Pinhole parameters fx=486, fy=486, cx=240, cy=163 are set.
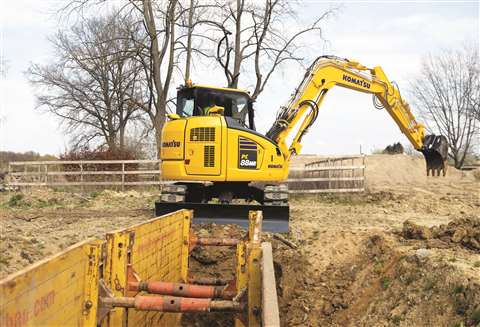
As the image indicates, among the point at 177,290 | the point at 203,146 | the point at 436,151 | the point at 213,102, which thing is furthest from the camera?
the point at 436,151

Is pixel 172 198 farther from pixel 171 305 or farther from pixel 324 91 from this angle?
pixel 171 305

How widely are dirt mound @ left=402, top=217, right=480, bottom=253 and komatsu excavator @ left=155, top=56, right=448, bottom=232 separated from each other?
2.59 meters

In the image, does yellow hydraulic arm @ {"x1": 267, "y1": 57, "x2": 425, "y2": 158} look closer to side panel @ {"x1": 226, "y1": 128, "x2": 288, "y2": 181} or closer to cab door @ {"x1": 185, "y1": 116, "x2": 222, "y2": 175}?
side panel @ {"x1": 226, "y1": 128, "x2": 288, "y2": 181}

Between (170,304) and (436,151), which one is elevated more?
(436,151)

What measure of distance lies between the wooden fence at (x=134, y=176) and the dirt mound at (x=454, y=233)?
7826 millimetres

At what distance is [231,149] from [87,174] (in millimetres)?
11325

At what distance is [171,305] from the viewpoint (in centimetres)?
417

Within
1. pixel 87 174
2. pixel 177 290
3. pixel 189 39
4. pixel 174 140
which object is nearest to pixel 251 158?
pixel 174 140

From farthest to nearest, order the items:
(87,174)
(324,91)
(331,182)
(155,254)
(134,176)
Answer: (134,176) < (87,174) < (331,182) < (324,91) < (155,254)

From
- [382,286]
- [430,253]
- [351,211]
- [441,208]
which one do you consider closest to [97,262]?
[382,286]

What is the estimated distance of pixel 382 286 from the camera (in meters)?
6.24

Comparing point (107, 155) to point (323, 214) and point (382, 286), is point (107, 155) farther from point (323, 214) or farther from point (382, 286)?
point (382, 286)

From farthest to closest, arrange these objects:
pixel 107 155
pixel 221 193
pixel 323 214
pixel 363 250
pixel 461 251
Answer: pixel 107 155, pixel 323 214, pixel 221 193, pixel 363 250, pixel 461 251

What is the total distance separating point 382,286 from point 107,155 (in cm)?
1918
